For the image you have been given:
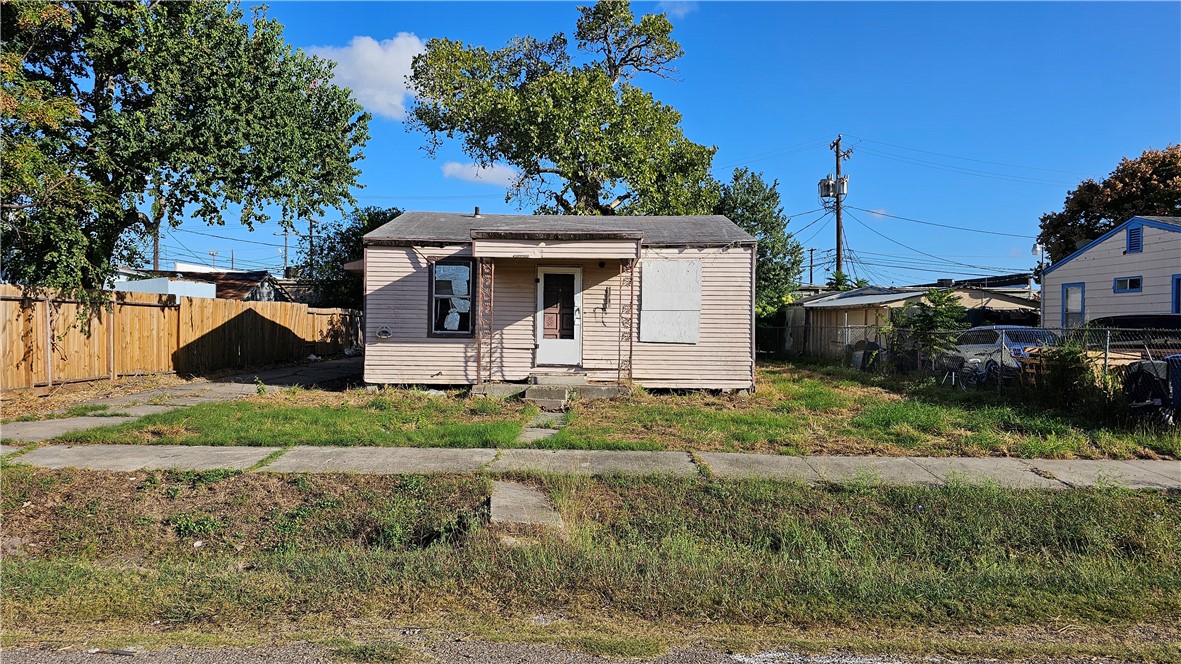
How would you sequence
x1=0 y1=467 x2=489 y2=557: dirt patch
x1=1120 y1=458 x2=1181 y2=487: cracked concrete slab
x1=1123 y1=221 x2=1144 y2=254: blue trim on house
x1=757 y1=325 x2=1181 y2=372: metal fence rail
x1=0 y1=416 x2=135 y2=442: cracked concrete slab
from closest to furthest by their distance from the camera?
x1=0 y1=467 x2=489 y2=557: dirt patch → x1=1120 y1=458 x2=1181 y2=487: cracked concrete slab → x1=0 y1=416 x2=135 y2=442: cracked concrete slab → x1=757 y1=325 x2=1181 y2=372: metal fence rail → x1=1123 y1=221 x2=1144 y2=254: blue trim on house

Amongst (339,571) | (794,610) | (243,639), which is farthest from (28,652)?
(794,610)

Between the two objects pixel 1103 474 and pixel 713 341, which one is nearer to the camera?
pixel 1103 474

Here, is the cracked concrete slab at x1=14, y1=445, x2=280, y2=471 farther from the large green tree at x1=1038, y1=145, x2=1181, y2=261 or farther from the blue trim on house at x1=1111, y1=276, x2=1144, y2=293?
the large green tree at x1=1038, y1=145, x2=1181, y2=261

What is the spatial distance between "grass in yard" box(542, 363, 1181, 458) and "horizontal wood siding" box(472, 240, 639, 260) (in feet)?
9.03

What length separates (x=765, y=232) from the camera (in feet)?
89.4

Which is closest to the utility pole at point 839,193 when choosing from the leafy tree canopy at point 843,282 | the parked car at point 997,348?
the leafy tree canopy at point 843,282

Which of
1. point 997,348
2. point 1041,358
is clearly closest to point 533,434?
point 1041,358

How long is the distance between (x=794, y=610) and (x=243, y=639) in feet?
10.4

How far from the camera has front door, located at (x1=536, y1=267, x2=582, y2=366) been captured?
43.9ft

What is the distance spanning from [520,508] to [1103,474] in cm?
637

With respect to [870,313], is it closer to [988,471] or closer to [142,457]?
[988,471]

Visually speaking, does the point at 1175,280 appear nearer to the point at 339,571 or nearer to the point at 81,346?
the point at 339,571

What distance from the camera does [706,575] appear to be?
4.44 meters

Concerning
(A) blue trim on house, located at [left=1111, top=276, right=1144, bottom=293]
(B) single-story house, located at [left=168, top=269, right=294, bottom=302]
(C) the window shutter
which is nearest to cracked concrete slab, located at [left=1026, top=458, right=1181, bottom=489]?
(A) blue trim on house, located at [left=1111, top=276, right=1144, bottom=293]
